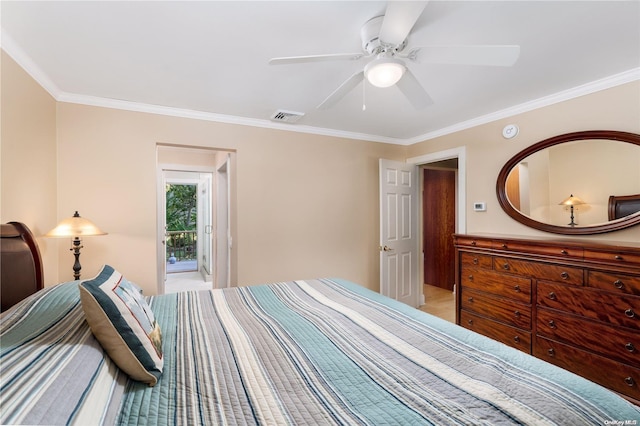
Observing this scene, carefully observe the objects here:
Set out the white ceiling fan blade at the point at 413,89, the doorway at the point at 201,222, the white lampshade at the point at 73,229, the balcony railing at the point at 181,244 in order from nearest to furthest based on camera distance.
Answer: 1. the white ceiling fan blade at the point at 413,89
2. the white lampshade at the point at 73,229
3. the doorway at the point at 201,222
4. the balcony railing at the point at 181,244

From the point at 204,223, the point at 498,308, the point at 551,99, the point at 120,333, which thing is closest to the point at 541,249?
the point at 498,308

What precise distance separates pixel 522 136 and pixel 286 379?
311 cm

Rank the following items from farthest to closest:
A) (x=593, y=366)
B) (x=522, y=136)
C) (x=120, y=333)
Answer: (x=522, y=136), (x=593, y=366), (x=120, y=333)

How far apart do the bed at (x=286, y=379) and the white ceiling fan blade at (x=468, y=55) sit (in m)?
1.36

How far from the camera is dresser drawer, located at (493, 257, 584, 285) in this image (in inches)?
82.4

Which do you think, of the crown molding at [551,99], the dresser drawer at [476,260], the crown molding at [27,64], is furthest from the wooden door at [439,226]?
the crown molding at [27,64]

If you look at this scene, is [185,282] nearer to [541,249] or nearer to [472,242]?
[472,242]

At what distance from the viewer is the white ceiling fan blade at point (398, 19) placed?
1.16 metres

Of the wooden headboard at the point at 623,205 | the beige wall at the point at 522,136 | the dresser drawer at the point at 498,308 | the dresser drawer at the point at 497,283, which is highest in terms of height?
the beige wall at the point at 522,136

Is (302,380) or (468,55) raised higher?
(468,55)

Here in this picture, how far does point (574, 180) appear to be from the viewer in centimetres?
256

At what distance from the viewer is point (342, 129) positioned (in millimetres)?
3713

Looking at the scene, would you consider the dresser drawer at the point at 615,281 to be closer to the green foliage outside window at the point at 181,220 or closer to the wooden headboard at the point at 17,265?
the wooden headboard at the point at 17,265

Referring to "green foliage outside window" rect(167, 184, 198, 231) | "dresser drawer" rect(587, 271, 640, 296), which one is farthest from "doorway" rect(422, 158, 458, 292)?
"green foliage outside window" rect(167, 184, 198, 231)
